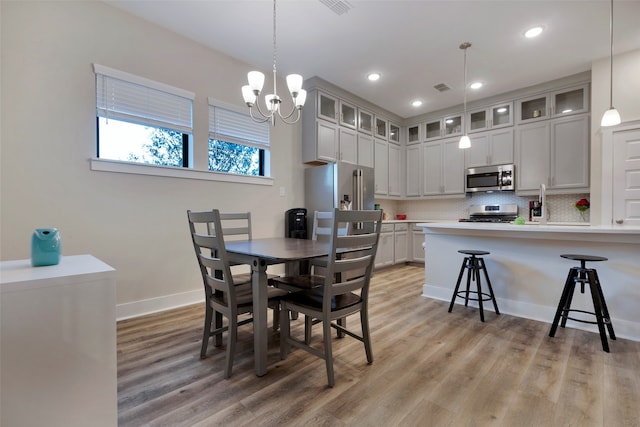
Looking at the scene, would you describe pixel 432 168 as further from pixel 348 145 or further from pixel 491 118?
pixel 348 145

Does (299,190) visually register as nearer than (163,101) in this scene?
No

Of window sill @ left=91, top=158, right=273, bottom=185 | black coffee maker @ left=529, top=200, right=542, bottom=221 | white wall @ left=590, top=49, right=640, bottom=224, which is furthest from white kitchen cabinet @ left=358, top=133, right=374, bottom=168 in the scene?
white wall @ left=590, top=49, right=640, bottom=224

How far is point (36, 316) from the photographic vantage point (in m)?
0.93

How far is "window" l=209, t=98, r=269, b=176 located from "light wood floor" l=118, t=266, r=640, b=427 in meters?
1.97

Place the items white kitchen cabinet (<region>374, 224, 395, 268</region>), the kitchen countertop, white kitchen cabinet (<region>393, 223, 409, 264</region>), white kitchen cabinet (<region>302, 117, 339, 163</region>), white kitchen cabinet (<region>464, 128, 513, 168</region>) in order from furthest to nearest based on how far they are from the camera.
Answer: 1. white kitchen cabinet (<region>393, 223, 409, 264</region>)
2. white kitchen cabinet (<region>374, 224, 395, 268</region>)
3. white kitchen cabinet (<region>464, 128, 513, 168</region>)
4. white kitchen cabinet (<region>302, 117, 339, 163</region>)
5. the kitchen countertop

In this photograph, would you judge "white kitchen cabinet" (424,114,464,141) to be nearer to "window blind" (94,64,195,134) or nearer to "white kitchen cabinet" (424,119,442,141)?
"white kitchen cabinet" (424,119,442,141)

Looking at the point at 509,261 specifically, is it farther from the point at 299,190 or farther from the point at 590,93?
the point at 590,93

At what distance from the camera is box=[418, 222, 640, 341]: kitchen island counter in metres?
2.37

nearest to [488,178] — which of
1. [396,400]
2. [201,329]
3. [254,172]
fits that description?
[254,172]

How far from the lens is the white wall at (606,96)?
3477mm

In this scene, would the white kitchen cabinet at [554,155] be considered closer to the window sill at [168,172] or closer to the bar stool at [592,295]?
the bar stool at [592,295]

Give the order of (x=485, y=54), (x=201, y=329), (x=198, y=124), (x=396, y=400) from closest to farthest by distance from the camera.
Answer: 1. (x=396, y=400)
2. (x=201, y=329)
3. (x=198, y=124)
4. (x=485, y=54)

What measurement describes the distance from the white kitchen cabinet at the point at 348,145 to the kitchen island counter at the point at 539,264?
1827 millimetres

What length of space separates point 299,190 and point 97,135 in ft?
8.01
